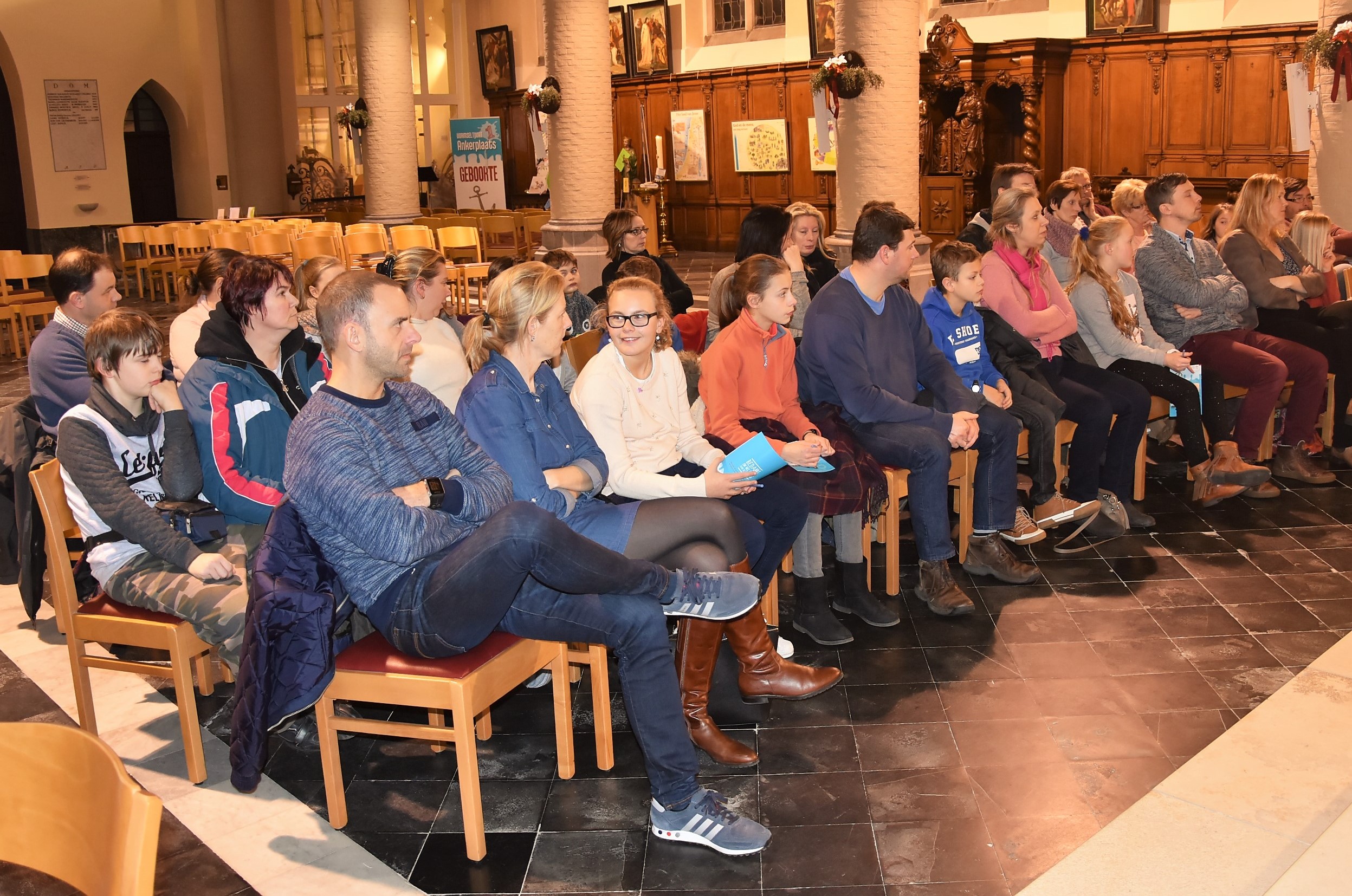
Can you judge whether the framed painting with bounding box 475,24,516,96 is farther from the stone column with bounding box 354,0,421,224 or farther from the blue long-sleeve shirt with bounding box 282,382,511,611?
the blue long-sleeve shirt with bounding box 282,382,511,611

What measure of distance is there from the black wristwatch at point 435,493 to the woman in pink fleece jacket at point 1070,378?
9.37 ft

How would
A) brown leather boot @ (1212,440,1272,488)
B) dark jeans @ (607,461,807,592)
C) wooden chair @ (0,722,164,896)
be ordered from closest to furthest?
wooden chair @ (0,722,164,896), dark jeans @ (607,461,807,592), brown leather boot @ (1212,440,1272,488)

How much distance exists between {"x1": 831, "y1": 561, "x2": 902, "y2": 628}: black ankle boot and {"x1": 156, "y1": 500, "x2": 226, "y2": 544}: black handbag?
2.02m

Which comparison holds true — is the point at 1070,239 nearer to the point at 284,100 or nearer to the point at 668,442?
the point at 668,442

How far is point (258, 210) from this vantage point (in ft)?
61.4

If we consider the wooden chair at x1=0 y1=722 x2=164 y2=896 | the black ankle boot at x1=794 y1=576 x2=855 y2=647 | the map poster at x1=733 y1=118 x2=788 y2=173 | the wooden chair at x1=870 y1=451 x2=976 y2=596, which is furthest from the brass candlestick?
the wooden chair at x1=0 y1=722 x2=164 y2=896

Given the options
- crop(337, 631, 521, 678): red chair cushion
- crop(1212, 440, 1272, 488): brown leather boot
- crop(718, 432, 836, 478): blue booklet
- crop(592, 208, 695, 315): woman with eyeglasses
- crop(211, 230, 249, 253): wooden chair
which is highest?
crop(211, 230, 249, 253): wooden chair

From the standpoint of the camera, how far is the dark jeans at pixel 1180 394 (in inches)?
205

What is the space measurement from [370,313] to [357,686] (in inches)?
34.0

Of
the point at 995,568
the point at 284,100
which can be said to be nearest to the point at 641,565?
the point at 995,568

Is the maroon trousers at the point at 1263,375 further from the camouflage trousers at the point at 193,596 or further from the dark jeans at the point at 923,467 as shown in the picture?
the camouflage trousers at the point at 193,596

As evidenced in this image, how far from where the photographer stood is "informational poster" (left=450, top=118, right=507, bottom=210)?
14539mm

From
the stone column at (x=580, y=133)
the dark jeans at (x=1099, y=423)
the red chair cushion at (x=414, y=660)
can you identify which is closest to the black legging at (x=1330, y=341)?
the dark jeans at (x=1099, y=423)

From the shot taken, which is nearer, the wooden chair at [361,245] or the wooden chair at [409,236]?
the wooden chair at [409,236]
